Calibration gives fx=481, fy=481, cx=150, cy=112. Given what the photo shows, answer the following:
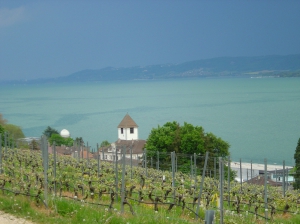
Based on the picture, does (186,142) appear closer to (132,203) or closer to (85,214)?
(132,203)

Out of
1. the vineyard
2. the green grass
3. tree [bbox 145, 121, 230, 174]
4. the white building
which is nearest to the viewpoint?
the green grass

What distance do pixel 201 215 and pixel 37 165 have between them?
779cm

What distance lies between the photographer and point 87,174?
14.7m

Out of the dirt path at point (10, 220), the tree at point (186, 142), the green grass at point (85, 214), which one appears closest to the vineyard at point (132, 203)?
the green grass at point (85, 214)

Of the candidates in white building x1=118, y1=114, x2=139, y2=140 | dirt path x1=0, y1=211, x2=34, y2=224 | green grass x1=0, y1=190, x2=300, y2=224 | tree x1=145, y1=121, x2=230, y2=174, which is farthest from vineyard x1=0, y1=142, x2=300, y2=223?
white building x1=118, y1=114, x2=139, y2=140

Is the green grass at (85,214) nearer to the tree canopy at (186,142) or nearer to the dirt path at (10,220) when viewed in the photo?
the dirt path at (10,220)

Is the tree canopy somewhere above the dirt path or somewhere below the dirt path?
above

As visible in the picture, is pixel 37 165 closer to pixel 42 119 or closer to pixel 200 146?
pixel 200 146

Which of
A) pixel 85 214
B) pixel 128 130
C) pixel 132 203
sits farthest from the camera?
pixel 128 130

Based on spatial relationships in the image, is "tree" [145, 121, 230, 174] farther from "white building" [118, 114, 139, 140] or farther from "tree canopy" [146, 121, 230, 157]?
"white building" [118, 114, 139, 140]

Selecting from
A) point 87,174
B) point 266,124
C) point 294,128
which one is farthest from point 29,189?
point 266,124

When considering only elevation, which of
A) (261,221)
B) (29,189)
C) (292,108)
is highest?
(292,108)

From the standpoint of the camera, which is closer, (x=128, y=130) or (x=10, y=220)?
(x=10, y=220)

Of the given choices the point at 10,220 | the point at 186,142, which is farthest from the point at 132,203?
the point at 186,142
